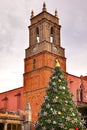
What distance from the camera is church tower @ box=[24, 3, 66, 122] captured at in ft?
193

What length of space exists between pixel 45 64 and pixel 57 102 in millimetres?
25008

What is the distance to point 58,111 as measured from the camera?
113ft

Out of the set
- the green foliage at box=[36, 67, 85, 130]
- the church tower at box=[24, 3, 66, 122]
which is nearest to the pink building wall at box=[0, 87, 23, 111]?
the church tower at box=[24, 3, 66, 122]

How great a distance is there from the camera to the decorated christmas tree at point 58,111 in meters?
33.7

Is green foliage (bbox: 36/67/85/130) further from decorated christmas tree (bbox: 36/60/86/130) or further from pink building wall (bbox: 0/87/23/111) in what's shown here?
pink building wall (bbox: 0/87/23/111)

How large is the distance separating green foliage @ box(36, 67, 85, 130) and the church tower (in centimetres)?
2163

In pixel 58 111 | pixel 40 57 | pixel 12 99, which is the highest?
pixel 40 57

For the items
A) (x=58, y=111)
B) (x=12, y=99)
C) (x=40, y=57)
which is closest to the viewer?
(x=58, y=111)

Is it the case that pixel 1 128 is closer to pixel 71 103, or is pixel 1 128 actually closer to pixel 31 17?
pixel 71 103

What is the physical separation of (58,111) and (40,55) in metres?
27.6

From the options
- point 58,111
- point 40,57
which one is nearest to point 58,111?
point 58,111

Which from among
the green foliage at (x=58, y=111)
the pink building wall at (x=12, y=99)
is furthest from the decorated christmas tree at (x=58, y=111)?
the pink building wall at (x=12, y=99)

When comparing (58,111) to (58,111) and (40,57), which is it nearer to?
(58,111)

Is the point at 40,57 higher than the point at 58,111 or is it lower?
higher
